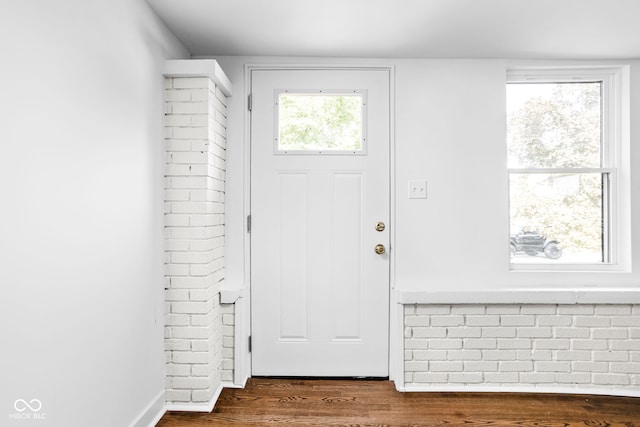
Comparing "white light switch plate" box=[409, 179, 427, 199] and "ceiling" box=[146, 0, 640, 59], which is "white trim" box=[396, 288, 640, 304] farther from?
"ceiling" box=[146, 0, 640, 59]

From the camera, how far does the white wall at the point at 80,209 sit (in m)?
1.25

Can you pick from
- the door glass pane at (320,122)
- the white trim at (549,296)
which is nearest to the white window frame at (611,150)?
the white trim at (549,296)

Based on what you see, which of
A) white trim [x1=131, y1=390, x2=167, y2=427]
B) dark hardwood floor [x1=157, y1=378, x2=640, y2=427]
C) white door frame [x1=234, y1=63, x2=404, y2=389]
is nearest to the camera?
white trim [x1=131, y1=390, x2=167, y2=427]

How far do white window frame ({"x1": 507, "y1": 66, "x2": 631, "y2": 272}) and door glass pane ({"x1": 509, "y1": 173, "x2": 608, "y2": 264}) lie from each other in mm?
51

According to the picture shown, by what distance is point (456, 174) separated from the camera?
285cm

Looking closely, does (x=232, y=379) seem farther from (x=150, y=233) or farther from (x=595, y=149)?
(x=595, y=149)

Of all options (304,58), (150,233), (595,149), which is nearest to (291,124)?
(304,58)

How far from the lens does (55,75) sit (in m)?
1.42

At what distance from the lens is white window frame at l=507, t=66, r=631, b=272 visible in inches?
113

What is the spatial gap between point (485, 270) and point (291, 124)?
5.27 ft

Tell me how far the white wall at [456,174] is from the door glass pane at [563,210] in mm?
145

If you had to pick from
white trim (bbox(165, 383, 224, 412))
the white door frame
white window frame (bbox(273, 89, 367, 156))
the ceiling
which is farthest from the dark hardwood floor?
the ceiling

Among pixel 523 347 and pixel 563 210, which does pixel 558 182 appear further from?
pixel 523 347

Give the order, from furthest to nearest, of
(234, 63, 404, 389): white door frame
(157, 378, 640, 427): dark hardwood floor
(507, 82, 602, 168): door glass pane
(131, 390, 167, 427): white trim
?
(507, 82, 602, 168): door glass pane < (234, 63, 404, 389): white door frame < (157, 378, 640, 427): dark hardwood floor < (131, 390, 167, 427): white trim
